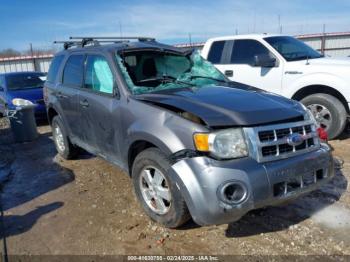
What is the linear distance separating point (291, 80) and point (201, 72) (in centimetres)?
Answer: 264

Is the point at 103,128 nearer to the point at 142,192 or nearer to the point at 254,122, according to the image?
the point at 142,192

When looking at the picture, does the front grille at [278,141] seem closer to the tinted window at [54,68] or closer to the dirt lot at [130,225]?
the dirt lot at [130,225]

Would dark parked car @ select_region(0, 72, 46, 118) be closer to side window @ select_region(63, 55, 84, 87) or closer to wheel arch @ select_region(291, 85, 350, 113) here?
side window @ select_region(63, 55, 84, 87)

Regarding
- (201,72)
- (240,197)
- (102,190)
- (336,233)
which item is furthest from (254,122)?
(102,190)

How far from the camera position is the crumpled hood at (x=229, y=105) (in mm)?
3127

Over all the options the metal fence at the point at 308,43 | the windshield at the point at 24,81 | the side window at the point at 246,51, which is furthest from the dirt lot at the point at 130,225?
the metal fence at the point at 308,43

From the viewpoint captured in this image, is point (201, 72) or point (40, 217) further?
point (201, 72)


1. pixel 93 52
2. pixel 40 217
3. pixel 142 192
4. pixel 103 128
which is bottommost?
pixel 40 217

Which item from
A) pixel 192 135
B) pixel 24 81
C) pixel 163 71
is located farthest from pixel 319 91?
pixel 24 81

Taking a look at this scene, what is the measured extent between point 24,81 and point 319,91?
834 cm

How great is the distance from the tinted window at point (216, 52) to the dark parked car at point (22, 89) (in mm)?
4899

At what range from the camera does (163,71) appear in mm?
4523

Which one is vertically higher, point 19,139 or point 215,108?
point 215,108

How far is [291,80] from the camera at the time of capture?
21.9 feet
